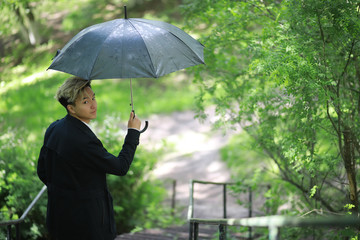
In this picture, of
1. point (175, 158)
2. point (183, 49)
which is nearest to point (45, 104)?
point (175, 158)

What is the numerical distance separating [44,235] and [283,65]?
3.76 m

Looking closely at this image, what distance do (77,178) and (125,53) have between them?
0.92 meters

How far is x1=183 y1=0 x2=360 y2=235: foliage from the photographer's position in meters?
3.25

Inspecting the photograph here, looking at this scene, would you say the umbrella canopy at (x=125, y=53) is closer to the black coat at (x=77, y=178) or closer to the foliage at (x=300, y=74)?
the black coat at (x=77, y=178)

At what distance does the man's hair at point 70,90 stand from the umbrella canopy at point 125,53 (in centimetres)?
6

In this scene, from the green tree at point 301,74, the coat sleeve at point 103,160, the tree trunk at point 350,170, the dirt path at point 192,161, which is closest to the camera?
the coat sleeve at point 103,160

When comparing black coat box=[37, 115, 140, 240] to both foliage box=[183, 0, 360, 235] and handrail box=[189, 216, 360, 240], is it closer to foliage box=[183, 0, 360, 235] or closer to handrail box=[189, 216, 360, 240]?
handrail box=[189, 216, 360, 240]

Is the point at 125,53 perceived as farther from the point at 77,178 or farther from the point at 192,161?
the point at 192,161

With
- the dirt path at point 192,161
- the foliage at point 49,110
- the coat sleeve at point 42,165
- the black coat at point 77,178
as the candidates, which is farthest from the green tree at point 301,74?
the dirt path at point 192,161

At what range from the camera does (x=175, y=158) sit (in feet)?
38.9

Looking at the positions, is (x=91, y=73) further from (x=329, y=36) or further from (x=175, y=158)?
(x=175, y=158)

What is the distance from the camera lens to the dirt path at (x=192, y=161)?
8.77 metres

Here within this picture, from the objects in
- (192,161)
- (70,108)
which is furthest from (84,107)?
(192,161)

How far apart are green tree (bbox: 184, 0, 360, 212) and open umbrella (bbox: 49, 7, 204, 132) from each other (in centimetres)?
76
